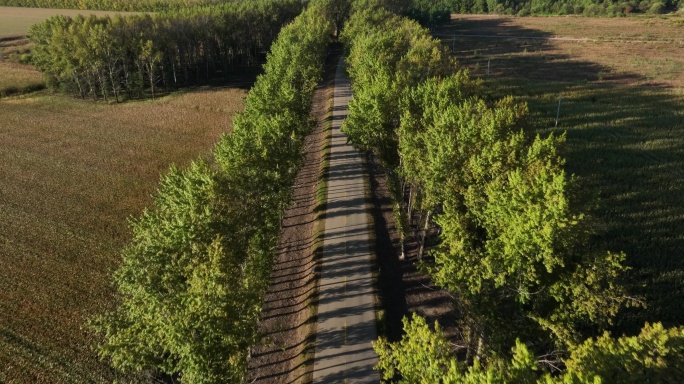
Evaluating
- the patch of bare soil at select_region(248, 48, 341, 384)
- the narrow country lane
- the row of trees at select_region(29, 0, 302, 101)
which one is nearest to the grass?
the row of trees at select_region(29, 0, 302, 101)

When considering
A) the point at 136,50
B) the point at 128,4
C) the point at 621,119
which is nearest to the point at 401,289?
the point at 621,119

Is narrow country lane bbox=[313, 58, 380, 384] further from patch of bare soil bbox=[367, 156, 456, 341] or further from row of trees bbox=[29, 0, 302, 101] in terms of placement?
row of trees bbox=[29, 0, 302, 101]

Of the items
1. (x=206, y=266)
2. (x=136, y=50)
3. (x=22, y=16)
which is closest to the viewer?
(x=206, y=266)

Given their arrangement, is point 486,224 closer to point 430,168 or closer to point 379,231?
point 430,168

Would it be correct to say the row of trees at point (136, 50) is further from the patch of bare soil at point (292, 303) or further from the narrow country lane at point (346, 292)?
the narrow country lane at point (346, 292)

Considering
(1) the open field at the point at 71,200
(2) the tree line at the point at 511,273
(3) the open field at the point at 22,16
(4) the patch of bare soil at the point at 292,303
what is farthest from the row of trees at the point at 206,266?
(3) the open field at the point at 22,16

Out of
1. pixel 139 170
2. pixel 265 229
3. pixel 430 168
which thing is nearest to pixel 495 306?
pixel 430 168

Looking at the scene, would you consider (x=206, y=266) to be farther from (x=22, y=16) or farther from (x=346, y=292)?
(x=22, y=16)
